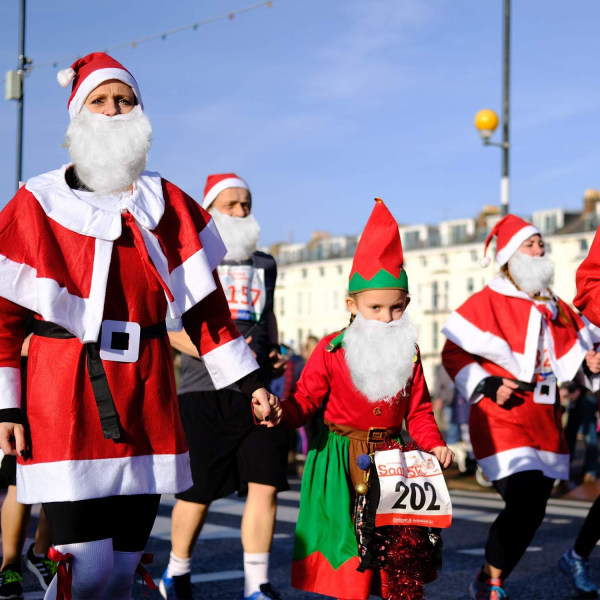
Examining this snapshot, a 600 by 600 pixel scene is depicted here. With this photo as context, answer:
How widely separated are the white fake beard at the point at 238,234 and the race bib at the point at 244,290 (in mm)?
83

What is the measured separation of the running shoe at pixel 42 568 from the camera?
5.92m

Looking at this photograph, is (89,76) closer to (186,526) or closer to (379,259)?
(379,259)

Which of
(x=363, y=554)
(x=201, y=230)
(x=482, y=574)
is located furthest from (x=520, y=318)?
(x=201, y=230)

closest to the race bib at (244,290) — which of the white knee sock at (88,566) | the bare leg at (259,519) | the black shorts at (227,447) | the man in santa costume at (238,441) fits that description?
the man in santa costume at (238,441)

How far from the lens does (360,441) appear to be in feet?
15.5

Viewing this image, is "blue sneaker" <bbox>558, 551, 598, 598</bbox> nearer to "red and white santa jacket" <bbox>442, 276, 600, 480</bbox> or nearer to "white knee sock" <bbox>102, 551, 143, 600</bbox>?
"red and white santa jacket" <bbox>442, 276, 600, 480</bbox>

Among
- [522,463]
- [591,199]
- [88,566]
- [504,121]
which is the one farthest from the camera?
[591,199]

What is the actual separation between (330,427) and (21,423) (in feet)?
5.17

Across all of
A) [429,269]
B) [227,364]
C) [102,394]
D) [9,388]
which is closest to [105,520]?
[102,394]

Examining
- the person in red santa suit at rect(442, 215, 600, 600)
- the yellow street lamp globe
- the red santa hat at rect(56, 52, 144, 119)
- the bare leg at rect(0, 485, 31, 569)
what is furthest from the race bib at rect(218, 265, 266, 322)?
the yellow street lamp globe

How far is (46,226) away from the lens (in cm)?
366

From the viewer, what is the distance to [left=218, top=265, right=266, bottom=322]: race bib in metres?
6.21

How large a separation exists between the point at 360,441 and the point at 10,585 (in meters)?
2.02

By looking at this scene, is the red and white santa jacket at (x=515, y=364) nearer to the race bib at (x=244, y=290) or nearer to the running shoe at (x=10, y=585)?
the race bib at (x=244, y=290)
